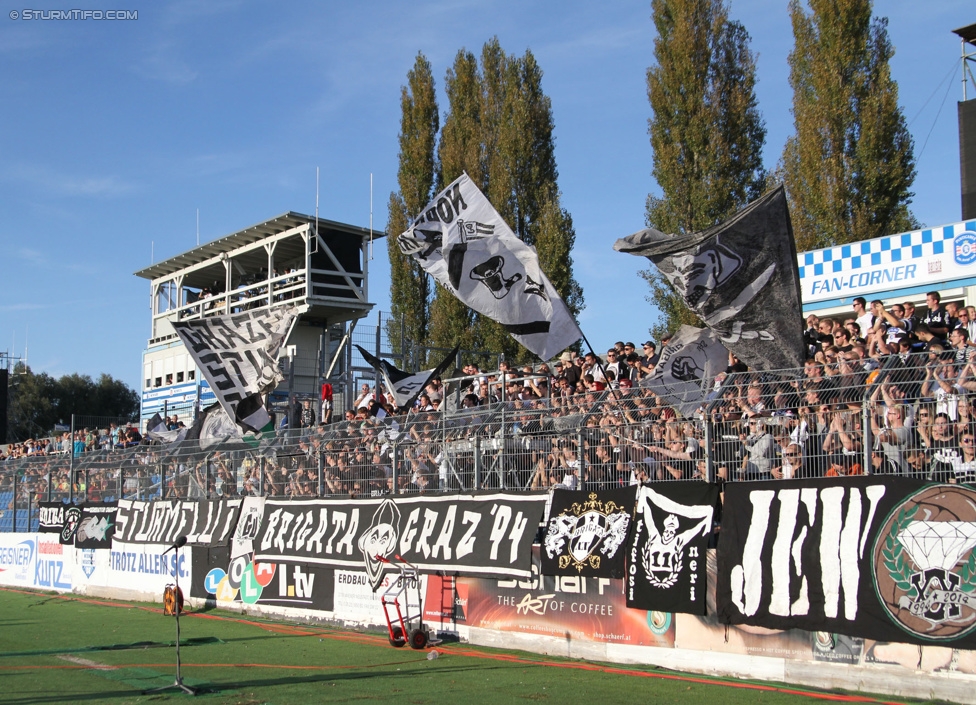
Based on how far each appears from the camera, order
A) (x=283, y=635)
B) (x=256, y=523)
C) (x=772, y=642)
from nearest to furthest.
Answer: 1. (x=772, y=642)
2. (x=283, y=635)
3. (x=256, y=523)

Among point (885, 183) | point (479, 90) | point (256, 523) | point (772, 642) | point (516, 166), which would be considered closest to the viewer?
point (772, 642)

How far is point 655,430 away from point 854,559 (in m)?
2.69

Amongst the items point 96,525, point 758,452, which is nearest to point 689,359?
point 758,452

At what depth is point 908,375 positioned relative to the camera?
8.80 meters

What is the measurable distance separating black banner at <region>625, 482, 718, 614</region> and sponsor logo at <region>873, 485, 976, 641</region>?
75.4 inches

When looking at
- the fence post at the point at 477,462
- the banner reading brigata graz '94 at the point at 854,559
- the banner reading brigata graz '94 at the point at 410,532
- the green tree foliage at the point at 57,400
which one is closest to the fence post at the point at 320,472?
the banner reading brigata graz '94 at the point at 410,532

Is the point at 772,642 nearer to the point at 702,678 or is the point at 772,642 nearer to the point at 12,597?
the point at 702,678

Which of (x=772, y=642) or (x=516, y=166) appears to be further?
(x=516, y=166)

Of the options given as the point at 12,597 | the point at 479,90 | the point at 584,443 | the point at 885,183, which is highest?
the point at 479,90

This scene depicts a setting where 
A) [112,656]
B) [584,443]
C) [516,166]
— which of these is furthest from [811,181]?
[112,656]

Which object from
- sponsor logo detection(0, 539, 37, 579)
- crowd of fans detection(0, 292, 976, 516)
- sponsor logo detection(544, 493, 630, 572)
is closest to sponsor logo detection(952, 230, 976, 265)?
crowd of fans detection(0, 292, 976, 516)

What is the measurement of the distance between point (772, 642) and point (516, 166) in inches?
970

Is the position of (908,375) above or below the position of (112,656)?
above

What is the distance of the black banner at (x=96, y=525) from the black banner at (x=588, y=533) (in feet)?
40.8
